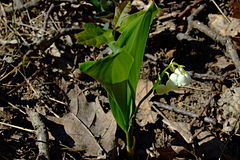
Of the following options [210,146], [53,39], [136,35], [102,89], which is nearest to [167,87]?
[136,35]

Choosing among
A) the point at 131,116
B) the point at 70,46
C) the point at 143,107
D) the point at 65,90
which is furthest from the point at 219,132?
the point at 70,46

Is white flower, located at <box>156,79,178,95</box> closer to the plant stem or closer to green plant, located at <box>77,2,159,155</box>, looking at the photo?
green plant, located at <box>77,2,159,155</box>

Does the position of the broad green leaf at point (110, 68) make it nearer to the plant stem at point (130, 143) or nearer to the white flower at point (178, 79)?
the white flower at point (178, 79)

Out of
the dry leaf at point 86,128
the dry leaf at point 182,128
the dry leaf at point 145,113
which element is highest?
the dry leaf at point 86,128

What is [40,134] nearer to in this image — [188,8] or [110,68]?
[110,68]

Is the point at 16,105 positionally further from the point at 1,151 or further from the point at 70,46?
the point at 70,46

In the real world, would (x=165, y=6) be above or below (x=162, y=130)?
above

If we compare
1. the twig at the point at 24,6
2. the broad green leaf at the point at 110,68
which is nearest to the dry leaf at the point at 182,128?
the broad green leaf at the point at 110,68

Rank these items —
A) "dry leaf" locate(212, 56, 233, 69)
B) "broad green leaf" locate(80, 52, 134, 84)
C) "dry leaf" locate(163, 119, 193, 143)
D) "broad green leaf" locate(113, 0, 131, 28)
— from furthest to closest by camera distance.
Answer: "dry leaf" locate(212, 56, 233, 69) → "broad green leaf" locate(113, 0, 131, 28) → "dry leaf" locate(163, 119, 193, 143) → "broad green leaf" locate(80, 52, 134, 84)

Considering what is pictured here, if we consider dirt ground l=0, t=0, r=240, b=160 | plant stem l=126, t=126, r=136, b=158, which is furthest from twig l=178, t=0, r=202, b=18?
plant stem l=126, t=126, r=136, b=158
